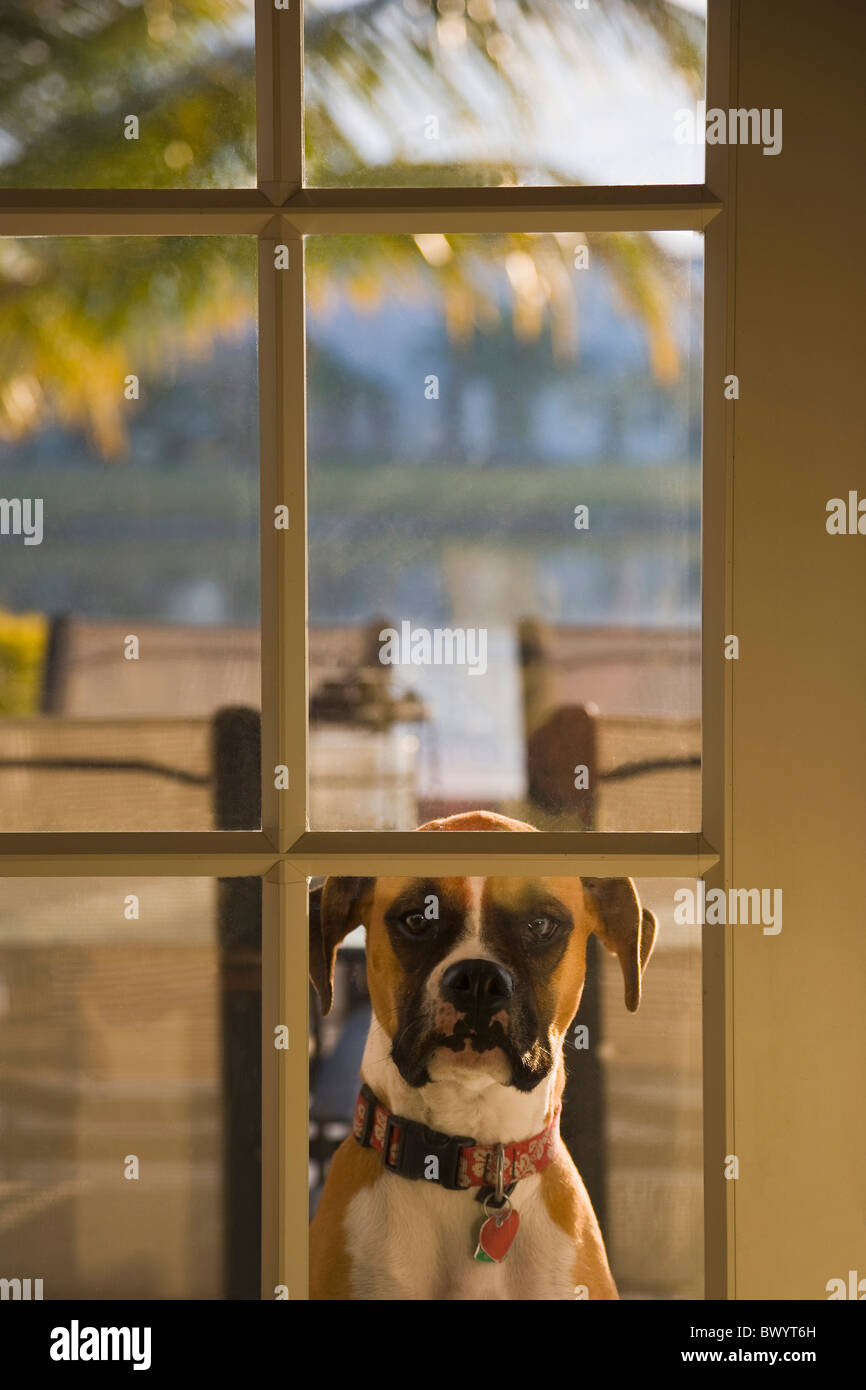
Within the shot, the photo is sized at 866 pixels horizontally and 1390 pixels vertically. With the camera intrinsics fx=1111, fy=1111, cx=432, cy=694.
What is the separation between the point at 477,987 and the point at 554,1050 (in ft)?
0.32

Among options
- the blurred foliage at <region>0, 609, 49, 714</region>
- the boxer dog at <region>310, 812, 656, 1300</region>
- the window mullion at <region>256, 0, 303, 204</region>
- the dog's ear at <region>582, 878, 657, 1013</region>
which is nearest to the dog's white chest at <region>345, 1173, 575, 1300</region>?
the boxer dog at <region>310, 812, 656, 1300</region>

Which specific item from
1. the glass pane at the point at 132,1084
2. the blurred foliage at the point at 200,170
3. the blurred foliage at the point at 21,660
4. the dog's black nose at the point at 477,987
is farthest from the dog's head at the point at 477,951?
the blurred foliage at the point at 200,170

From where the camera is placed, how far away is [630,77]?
1.07m

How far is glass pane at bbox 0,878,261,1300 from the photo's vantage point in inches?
42.8

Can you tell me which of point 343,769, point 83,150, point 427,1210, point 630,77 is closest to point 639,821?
point 343,769

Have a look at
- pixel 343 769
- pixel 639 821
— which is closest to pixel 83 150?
pixel 343 769

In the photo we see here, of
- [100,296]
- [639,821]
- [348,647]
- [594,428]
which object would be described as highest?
[100,296]

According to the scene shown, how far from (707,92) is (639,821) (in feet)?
2.32

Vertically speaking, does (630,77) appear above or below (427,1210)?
above

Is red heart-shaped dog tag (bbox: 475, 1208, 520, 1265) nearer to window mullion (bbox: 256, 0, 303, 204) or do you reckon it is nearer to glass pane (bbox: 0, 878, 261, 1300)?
glass pane (bbox: 0, 878, 261, 1300)

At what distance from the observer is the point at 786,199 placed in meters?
1.07

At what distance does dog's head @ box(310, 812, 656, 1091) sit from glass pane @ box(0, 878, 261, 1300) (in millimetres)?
112

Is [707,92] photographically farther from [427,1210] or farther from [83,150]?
[427,1210]

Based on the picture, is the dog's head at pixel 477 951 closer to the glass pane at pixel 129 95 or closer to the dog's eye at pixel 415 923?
the dog's eye at pixel 415 923
